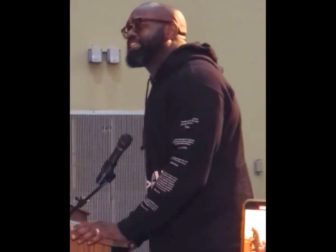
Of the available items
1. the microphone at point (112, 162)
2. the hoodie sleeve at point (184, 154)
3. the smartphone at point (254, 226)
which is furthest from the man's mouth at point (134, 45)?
the smartphone at point (254, 226)

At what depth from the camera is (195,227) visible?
272 inches

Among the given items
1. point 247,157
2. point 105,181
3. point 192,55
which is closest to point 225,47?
point 192,55

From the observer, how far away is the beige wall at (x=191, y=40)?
22.7 ft

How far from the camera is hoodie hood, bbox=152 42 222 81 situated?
Result: 6938mm

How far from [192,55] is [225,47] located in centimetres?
25

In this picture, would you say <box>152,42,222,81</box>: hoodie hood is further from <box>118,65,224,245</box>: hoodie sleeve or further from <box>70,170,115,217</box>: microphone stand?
<box>70,170,115,217</box>: microphone stand

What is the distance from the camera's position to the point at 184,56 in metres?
6.94

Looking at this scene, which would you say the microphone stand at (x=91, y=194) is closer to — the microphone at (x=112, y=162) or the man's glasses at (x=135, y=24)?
the microphone at (x=112, y=162)

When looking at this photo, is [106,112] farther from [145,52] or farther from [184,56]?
[184,56]

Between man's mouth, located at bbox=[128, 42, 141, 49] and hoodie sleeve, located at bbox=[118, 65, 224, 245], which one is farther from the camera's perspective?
man's mouth, located at bbox=[128, 42, 141, 49]

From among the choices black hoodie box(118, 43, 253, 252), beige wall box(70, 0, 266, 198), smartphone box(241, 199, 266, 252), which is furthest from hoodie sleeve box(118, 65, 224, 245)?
smartphone box(241, 199, 266, 252)

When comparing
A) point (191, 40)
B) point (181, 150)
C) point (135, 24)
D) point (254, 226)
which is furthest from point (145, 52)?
point (254, 226)

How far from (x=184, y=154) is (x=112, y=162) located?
0.53 metres
